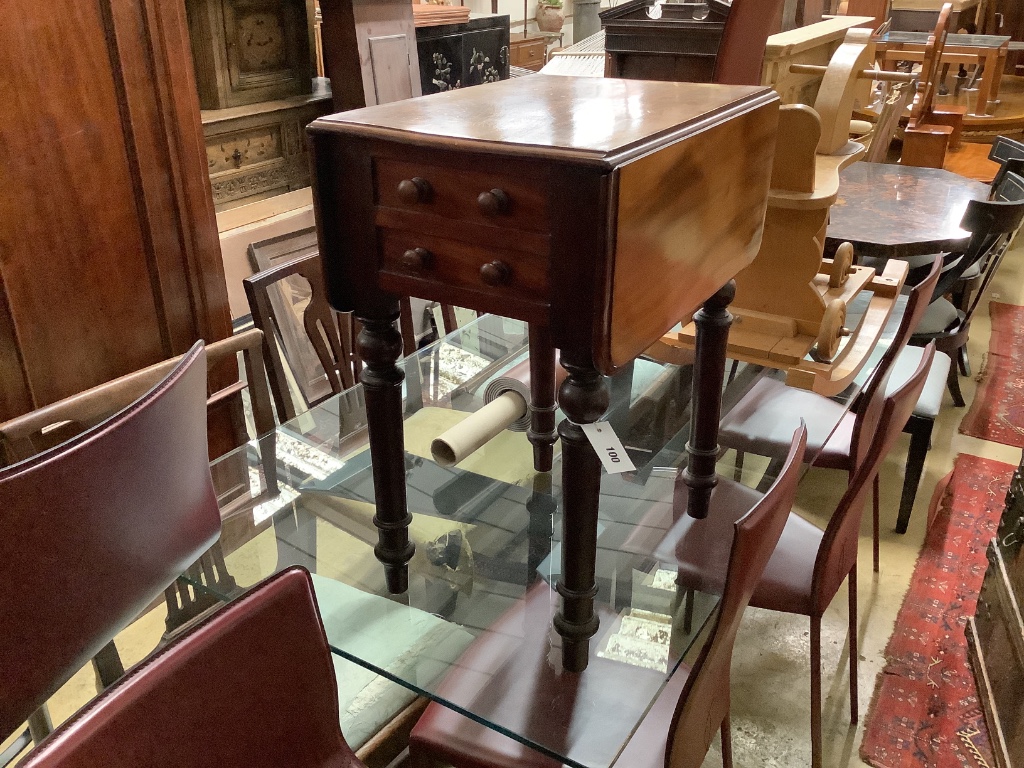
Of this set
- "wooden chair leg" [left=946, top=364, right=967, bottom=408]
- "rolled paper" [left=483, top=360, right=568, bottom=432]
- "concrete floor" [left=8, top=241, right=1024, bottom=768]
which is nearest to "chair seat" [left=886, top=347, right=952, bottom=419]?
"concrete floor" [left=8, top=241, right=1024, bottom=768]

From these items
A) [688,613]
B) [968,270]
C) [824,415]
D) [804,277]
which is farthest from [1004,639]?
[968,270]

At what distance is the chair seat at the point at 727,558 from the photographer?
127cm

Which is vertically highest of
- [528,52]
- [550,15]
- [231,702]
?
[550,15]

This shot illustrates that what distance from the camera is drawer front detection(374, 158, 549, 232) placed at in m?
0.88

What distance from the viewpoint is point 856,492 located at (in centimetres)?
142

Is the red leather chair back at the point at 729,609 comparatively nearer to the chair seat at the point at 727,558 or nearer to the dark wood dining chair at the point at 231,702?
the chair seat at the point at 727,558

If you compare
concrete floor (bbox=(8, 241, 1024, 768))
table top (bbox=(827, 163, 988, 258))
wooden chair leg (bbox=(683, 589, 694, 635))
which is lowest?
concrete floor (bbox=(8, 241, 1024, 768))

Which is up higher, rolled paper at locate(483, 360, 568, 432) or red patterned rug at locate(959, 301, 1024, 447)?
rolled paper at locate(483, 360, 568, 432)

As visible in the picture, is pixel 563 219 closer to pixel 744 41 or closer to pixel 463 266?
pixel 463 266

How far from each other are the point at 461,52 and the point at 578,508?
293cm

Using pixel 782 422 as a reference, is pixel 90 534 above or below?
above

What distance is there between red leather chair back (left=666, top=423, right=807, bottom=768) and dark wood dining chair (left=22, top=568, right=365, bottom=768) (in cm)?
38

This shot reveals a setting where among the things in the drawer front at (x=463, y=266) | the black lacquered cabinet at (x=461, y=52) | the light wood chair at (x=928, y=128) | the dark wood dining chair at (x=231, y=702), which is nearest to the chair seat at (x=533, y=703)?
the dark wood dining chair at (x=231, y=702)

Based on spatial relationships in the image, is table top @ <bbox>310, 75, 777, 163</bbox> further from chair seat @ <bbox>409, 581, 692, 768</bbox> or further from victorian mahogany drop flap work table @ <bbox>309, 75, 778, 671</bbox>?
chair seat @ <bbox>409, 581, 692, 768</bbox>
